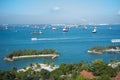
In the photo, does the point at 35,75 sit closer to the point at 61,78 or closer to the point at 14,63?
the point at 61,78

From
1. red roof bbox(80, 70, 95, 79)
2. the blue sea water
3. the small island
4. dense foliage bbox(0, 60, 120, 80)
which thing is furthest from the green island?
red roof bbox(80, 70, 95, 79)

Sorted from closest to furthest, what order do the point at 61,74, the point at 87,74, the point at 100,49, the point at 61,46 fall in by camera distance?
the point at 87,74 → the point at 61,74 → the point at 100,49 → the point at 61,46

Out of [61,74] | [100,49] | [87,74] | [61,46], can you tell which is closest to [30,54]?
[100,49]

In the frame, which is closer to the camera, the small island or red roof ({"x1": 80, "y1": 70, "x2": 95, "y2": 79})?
red roof ({"x1": 80, "y1": 70, "x2": 95, "y2": 79})

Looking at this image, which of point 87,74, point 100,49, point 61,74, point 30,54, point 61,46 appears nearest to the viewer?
point 87,74

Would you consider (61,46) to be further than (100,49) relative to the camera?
Yes

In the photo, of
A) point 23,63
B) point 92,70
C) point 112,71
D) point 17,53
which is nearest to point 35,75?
point 92,70

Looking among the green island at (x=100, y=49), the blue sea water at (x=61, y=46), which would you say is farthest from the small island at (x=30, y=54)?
the green island at (x=100, y=49)

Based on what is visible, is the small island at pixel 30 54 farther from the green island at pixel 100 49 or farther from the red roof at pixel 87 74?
the red roof at pixel 87 74

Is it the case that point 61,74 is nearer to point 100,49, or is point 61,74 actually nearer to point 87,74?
point 87,74

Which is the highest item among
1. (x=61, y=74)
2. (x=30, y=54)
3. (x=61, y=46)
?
(x=61, y=74)

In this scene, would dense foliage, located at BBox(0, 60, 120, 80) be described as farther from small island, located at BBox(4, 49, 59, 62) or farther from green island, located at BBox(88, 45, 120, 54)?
green island, located at BBox(88, 45, 120, 54)
